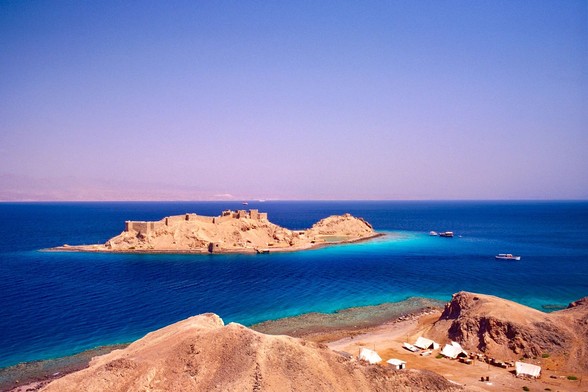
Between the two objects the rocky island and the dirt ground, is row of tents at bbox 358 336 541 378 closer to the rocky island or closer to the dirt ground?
the dirt ground

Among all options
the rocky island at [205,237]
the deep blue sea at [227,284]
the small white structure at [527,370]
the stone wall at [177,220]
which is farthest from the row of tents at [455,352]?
the stone wall at [177,220]

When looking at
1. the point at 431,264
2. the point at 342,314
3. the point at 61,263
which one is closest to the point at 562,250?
the point at 431,264

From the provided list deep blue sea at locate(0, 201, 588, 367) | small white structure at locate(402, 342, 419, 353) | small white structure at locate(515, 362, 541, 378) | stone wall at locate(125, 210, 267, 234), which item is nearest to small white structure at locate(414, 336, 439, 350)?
small white structure at locate(402, 342, 419, 353)

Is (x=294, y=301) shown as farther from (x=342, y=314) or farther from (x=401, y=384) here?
(x=401, y=384)

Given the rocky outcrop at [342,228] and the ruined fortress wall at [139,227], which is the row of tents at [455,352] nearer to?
the ruined fortress wall at [139,227]

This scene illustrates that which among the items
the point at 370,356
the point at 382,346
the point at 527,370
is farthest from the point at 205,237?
the point at 527,370

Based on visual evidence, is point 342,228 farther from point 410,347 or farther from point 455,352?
point 455,352
